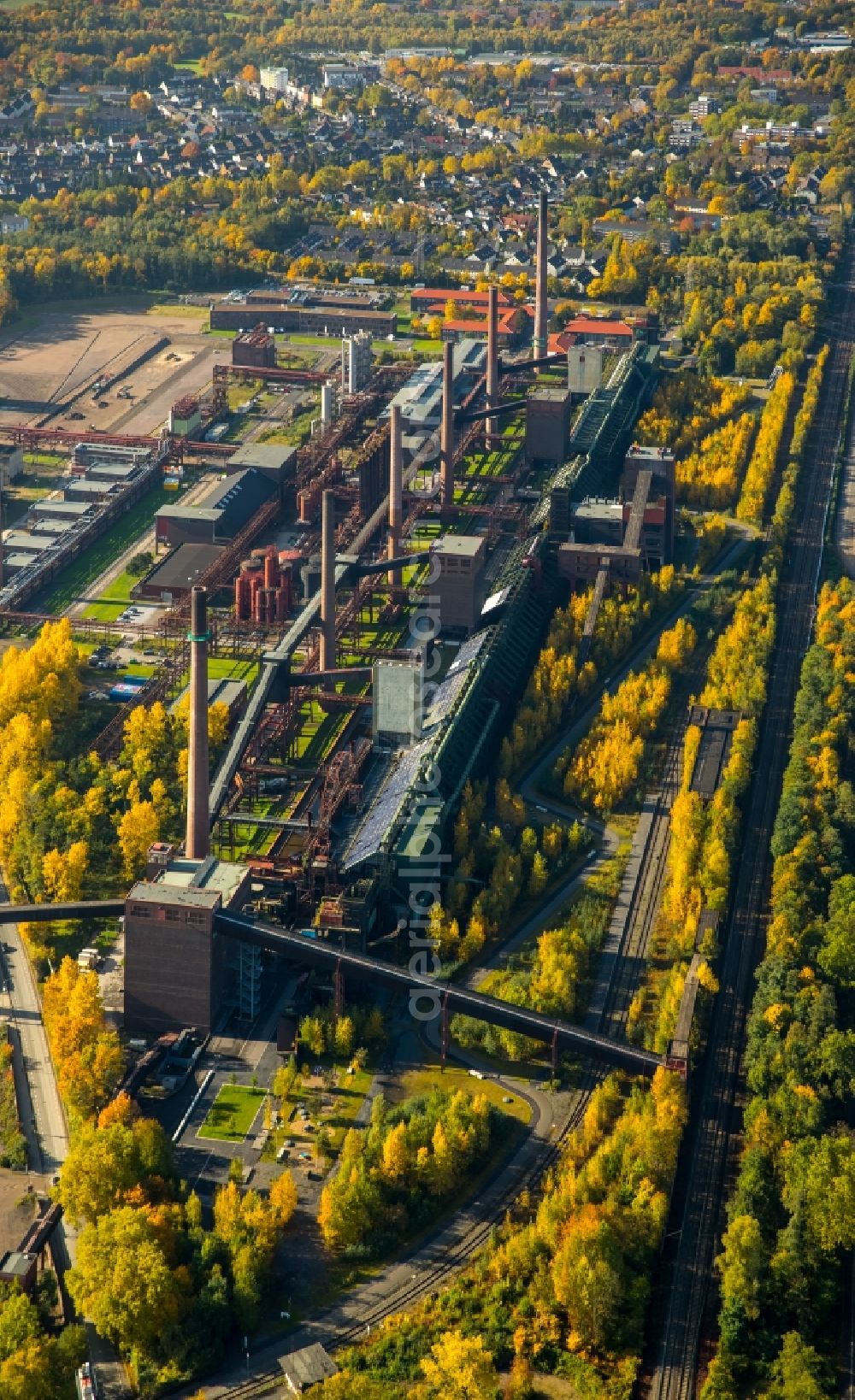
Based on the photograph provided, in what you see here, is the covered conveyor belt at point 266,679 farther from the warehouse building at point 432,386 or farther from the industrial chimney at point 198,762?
the warehouse building at point 432,386

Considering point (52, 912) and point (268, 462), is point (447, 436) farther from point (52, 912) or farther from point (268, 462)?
point (52, 912)

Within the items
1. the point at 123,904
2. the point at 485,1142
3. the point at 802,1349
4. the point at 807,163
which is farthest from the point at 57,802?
the point at 807,163

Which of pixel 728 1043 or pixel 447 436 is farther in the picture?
pixel 447 436

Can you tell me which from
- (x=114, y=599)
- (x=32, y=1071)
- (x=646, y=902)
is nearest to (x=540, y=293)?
(x=114, y=599)

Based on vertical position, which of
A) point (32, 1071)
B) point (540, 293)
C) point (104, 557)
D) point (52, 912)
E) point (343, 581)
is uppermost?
point (540, 293)

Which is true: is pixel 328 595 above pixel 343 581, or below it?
above

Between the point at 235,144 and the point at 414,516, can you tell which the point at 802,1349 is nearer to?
the point at 414,516

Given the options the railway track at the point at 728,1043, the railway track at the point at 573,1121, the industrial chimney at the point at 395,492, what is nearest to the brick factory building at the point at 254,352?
the industrial chimney at the point at 395,492
